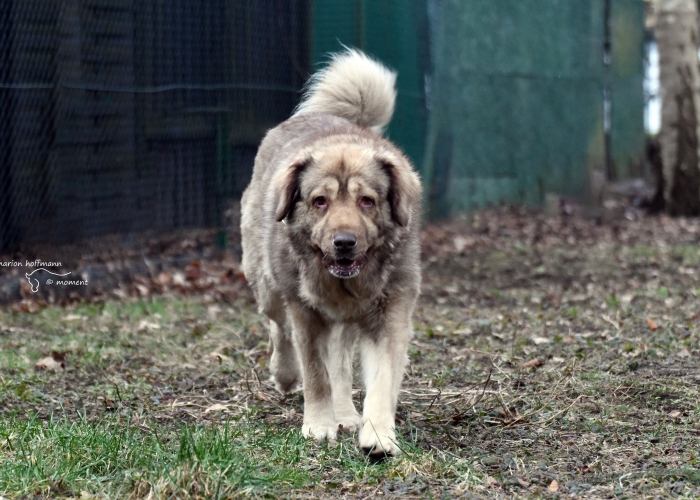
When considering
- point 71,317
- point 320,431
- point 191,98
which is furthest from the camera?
point 191,98

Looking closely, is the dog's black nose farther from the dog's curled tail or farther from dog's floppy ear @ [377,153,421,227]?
the dog's curled tail

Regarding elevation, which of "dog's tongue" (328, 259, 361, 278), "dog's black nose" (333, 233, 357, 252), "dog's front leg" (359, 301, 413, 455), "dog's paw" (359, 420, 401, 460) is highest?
"dog's black nose" (333, 233, 357, 252)

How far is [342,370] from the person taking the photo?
4719 millimetres

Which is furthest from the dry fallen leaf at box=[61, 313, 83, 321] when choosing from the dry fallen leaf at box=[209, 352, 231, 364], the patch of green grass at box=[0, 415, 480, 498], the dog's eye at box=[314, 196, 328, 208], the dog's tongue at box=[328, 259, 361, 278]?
the dog's tongue at box=[328, 259, 361, 278]

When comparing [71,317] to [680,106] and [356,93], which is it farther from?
[680,106]

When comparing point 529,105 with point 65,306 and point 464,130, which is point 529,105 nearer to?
point 464,130

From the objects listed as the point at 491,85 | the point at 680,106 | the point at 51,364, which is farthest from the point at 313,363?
the point at 680,106

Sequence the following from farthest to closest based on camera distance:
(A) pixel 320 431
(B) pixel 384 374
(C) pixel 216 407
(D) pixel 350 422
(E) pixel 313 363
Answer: (C) pixel 216 407
(D) pixel 350 422
(E) pixel 313 363
(A) pixel 320 431
(B) pixel 384 374

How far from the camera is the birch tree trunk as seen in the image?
45.1ft

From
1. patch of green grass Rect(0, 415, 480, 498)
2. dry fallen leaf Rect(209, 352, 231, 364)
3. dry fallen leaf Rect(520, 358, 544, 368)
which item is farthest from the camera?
dry fallen leaf Rect(209, 352, 231, 364)

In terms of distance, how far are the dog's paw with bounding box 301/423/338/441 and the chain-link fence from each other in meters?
4.82

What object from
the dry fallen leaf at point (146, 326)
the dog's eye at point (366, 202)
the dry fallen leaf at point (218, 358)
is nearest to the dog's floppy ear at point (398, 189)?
the dog's eye at point (366, 202)

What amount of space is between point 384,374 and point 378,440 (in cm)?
43

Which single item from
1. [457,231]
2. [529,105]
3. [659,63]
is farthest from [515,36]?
[457,231]
